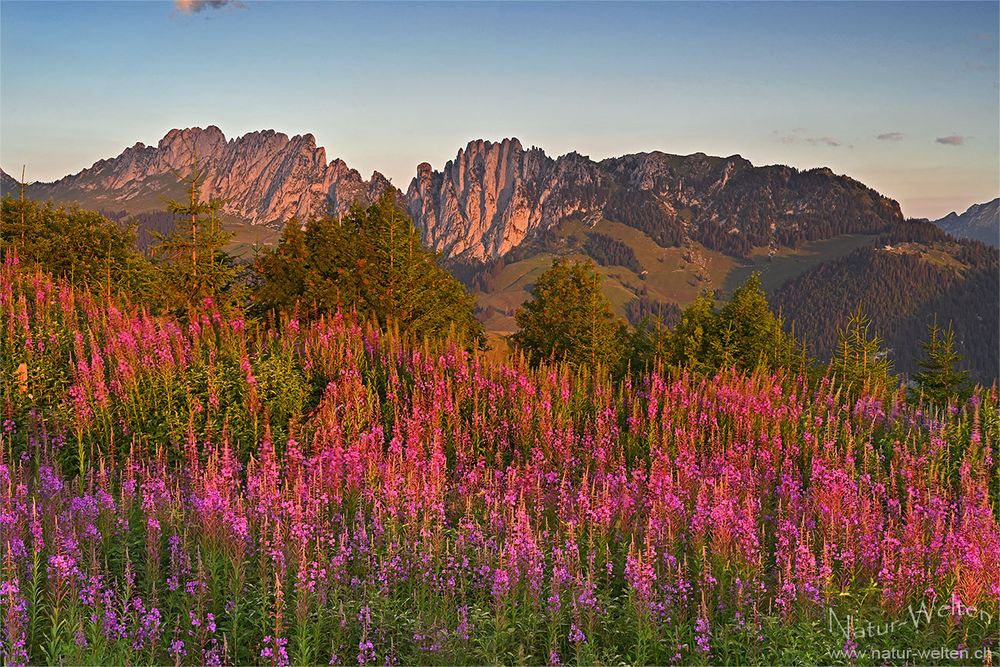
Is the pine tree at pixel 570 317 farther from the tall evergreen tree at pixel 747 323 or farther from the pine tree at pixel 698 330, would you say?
the tall evergreen tree at pixel 747 323

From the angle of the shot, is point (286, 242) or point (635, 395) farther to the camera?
point (286, 242)

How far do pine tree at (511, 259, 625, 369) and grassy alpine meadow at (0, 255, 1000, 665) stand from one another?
26182mm

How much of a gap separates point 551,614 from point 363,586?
1.37m

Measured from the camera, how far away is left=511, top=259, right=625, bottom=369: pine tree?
37250 millimetres

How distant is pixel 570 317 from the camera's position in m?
41.6

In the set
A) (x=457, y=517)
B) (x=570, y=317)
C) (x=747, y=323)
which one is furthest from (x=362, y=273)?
(x=747, y=323)

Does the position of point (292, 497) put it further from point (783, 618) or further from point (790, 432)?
point (790, 432)

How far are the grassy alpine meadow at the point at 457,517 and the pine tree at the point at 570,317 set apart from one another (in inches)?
1031

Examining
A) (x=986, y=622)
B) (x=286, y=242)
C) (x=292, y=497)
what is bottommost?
(x=986, y=622)

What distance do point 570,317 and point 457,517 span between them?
35.1 meters

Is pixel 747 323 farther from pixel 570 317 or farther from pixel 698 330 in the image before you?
pixel 570 317

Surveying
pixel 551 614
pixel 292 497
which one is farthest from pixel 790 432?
pixel 292 497

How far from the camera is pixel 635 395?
1097cm

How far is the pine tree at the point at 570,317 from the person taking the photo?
122 ft
